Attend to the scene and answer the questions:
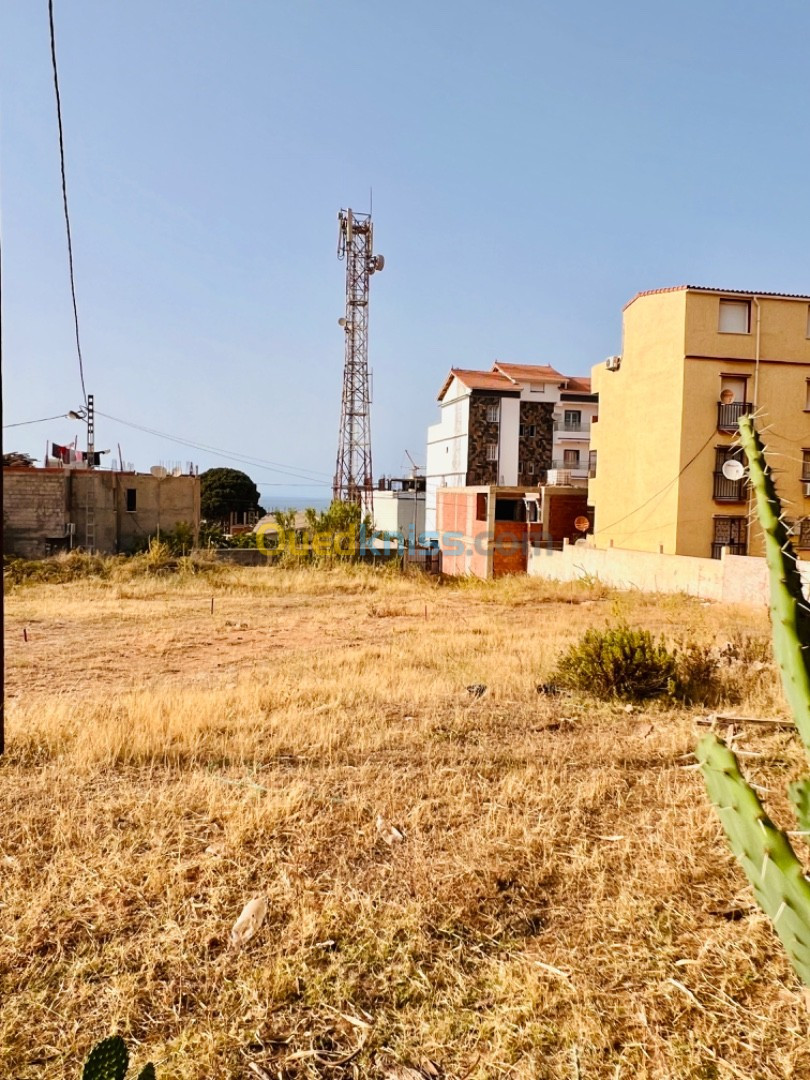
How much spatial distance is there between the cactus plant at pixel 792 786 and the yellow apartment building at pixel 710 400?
23.5 metres

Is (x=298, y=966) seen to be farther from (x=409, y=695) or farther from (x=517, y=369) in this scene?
(x=517, y=369)

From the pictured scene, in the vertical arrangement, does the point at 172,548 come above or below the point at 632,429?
below

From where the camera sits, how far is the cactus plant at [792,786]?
182 centimetres

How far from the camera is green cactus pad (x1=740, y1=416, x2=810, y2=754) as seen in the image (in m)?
1.97

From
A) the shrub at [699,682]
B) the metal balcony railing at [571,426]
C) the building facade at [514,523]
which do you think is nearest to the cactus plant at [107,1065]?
the shrub at [699,682]

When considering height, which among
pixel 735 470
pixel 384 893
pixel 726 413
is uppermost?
pixel 726 413

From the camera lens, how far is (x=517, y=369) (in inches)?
1826

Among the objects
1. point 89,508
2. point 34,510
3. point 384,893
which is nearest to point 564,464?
point 89,508

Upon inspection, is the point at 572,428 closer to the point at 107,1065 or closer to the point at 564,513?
the point at 564,513

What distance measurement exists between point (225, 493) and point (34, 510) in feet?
91.7

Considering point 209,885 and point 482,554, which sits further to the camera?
point 482,554

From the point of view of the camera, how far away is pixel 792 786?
2.11 m

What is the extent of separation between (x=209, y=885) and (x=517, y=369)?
46047mm

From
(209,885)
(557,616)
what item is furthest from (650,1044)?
(557,616)
